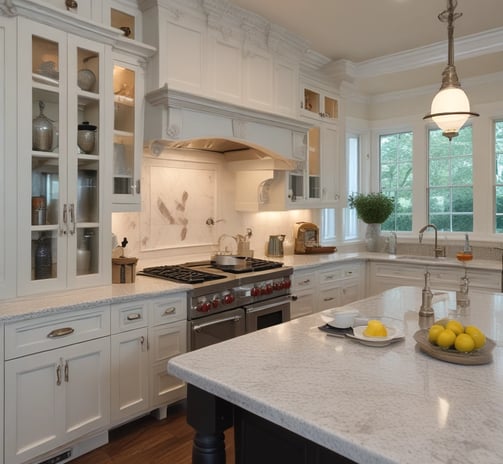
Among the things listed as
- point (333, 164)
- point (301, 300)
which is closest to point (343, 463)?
point (301, 300)

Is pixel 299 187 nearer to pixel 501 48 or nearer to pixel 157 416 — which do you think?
pixel 501 48

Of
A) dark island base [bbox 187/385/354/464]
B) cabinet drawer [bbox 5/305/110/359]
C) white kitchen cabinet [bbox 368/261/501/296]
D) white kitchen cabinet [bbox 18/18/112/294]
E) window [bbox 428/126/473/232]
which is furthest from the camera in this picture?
window [bbox 428/126/473/232]

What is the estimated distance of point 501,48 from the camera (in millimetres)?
3908

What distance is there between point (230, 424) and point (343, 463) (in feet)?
1.27

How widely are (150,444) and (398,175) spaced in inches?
162

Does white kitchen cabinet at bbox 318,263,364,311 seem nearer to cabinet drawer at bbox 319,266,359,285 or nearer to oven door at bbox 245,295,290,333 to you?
cabinet drawer at bbox 319,266,359,285

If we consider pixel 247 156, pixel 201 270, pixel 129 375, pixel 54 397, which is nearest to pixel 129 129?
pixel 201 270

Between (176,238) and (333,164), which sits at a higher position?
(333,164)

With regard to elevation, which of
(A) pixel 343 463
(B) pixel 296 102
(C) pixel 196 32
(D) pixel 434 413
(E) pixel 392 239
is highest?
(C) pixel 196 32

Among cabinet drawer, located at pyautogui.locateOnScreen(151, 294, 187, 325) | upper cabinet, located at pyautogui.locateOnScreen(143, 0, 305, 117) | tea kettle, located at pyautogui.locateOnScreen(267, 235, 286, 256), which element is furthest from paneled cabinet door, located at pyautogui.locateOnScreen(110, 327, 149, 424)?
tea kettle, located at pyautogui.locateOnScreen(267, 235, 286, 256)

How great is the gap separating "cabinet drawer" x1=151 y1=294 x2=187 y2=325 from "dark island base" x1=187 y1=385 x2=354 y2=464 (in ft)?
4.27

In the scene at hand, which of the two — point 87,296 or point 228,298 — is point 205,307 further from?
point 87,296

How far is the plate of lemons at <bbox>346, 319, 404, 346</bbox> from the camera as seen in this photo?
1.71 metres

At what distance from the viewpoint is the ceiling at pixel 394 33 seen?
3.47 m
